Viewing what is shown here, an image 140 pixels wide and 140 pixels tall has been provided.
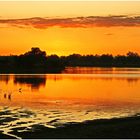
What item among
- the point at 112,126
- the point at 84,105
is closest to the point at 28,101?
the point at 84,105

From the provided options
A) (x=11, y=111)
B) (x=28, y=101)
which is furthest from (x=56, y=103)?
(x=11, y=111)

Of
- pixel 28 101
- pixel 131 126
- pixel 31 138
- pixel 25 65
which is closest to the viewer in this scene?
pixel 31 138

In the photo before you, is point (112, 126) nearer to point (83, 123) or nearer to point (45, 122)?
point (83, 123)

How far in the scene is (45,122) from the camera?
24.3 meters

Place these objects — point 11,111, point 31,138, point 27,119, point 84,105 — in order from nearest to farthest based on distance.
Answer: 1. point 31,138
2. point 27,119
3. point 11,111
4. point 84,105

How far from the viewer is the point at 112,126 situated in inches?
909

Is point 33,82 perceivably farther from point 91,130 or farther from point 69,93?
point 91,130

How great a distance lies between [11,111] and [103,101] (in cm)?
1059

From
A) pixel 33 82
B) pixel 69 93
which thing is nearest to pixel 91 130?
pixel 69 93

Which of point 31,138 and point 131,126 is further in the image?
point 131,126

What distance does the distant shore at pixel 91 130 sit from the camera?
20.1 m

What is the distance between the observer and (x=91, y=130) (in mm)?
21703

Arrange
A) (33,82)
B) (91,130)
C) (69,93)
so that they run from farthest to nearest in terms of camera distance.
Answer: (33,82), (69,93), (91,130)

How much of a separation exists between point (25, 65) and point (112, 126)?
5056 inches
